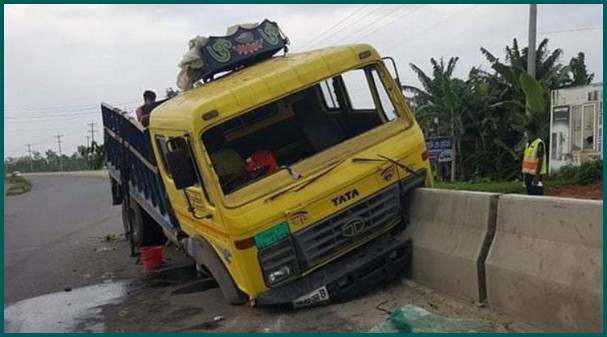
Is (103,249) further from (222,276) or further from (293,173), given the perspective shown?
(293,173)

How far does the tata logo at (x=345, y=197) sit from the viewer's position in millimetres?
5945

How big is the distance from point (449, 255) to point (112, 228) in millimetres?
10543

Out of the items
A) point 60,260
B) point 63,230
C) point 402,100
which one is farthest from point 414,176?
point 63,230

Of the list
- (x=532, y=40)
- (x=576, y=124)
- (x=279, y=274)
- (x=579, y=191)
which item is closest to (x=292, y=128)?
(x=279, y=274)

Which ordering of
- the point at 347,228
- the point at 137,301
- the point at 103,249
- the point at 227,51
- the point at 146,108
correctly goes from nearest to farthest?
1. the point at 347,228
2. the point at 137,301
3. the point at 227,51
4. the point at 146,108
5. the point at 103,249

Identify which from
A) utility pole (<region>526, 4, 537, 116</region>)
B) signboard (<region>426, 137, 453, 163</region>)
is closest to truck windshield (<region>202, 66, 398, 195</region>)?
signboard (<region>426, 137, 453, 163</region>)

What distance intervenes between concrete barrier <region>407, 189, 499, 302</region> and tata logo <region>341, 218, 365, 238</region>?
600mm

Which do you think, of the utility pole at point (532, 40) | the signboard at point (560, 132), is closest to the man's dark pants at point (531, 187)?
the signboard at point (560, 132)

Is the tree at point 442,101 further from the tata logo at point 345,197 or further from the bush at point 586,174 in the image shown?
the tata logo at point 345,197

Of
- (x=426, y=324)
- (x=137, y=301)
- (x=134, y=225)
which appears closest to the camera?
(x=426, y=324)

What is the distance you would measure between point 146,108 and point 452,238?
489 centimetres

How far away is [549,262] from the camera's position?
4660mm

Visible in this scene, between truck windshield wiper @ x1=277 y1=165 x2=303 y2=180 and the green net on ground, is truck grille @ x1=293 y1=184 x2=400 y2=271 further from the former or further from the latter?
the green net on ground

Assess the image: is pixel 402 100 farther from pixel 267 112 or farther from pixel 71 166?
pixel 71 166
